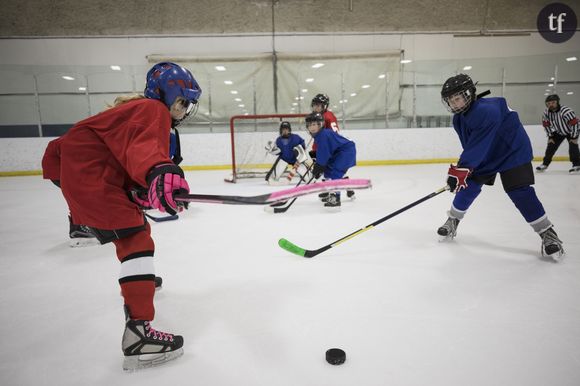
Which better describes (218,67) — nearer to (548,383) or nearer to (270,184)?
(270,184)

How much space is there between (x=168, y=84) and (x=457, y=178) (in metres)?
1.43

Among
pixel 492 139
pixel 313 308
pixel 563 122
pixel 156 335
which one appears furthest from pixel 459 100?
pixel 563 122

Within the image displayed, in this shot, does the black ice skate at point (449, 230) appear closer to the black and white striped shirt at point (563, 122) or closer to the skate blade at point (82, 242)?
the skate blade at point (82, 242)

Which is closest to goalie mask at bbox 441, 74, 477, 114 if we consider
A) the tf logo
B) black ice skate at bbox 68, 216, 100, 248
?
black ice skate at bbox 68, 216, 100, 248

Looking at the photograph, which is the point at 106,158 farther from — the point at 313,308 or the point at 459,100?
the point at 459,100

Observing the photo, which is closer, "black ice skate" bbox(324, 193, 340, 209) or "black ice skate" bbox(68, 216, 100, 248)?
"black ice skate" bbox(68, 216, 100, 248)

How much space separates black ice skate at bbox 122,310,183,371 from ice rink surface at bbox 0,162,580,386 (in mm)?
28

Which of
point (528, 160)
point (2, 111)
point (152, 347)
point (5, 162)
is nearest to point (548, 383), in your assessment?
point (152, 347)

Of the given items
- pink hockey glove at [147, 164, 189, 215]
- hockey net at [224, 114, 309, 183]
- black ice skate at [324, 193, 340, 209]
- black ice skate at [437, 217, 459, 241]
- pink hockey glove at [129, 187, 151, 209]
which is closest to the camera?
pink hockey glove at [147, 164, 189, 215]

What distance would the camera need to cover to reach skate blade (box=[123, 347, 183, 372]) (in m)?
0.96

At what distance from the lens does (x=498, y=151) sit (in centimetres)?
178

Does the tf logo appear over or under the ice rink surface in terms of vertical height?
over

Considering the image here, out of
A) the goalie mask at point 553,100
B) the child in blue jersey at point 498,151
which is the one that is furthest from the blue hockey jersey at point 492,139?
the goalie mask at point 553,100

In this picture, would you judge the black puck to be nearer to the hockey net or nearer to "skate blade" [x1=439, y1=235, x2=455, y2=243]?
"skate blade" [x1=439, y1=235, x2=455, y2=243]
